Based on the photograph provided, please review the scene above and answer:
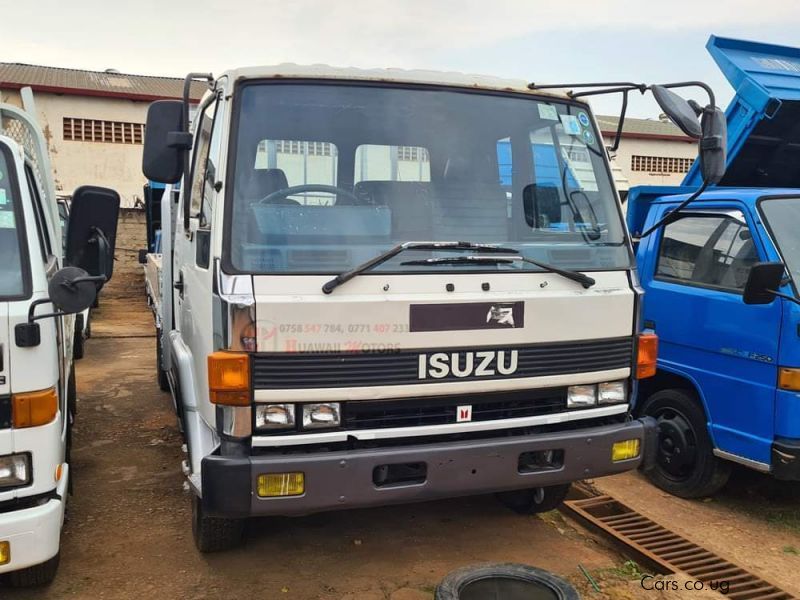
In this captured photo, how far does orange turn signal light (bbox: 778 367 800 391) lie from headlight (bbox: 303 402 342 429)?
2.60 metres

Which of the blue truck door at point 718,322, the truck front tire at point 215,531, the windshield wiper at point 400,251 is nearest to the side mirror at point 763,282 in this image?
the blue truck door at point 718,322

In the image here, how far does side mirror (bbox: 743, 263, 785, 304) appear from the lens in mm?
3838

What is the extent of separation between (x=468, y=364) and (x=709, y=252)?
236 centimetres

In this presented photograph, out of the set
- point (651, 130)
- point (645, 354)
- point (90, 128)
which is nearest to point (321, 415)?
point (645, 354)

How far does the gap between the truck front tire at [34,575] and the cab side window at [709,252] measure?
4.01 metres

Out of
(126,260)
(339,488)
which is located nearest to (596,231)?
(339,488)

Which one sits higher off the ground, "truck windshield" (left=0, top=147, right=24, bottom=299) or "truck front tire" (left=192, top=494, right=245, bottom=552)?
"truck windshield" (left=0, top=147, right=24, bottom=299)

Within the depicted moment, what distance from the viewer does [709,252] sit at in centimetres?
469

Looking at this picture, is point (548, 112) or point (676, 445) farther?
point (676, 445)

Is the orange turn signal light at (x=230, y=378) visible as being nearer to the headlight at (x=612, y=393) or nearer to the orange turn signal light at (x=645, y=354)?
the headlight at (x=612, y=393)

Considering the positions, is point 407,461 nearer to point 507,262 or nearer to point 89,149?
point 507,262

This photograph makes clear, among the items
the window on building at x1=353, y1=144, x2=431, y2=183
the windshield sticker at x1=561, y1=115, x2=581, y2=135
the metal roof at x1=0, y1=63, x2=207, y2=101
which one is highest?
the metal roof at x1=0, y1=63, x2=207, y2=101

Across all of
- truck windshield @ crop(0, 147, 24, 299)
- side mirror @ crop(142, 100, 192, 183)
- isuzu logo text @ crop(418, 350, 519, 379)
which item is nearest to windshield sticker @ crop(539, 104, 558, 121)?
isuzu logo text @ crop(418, 350, 519, 379)

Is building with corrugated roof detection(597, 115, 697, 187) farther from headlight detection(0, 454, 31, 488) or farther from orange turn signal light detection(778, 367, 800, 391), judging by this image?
headlight detection(0, 454, 31, 488)
